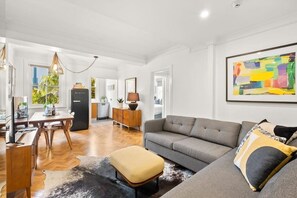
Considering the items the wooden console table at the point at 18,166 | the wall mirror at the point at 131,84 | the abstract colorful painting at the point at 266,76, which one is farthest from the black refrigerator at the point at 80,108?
the abstract colorful painting at the point at 266,76

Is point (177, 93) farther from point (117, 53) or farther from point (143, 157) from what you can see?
point (143, 157)

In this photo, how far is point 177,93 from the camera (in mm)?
3766

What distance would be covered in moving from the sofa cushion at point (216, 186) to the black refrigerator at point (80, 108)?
463cm

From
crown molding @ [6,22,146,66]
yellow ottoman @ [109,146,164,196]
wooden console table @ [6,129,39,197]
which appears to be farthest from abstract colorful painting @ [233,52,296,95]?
wooden console table @ [6,129,39,197]

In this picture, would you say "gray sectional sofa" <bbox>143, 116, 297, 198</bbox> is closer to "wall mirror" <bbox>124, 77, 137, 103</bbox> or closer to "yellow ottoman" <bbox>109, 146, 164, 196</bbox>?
"yellow ottoman" <bbox>109, 146, 164, 196</bbox>

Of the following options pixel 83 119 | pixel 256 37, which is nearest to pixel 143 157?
pixel 256 37

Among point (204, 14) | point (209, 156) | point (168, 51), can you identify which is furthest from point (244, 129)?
point (168, 51)

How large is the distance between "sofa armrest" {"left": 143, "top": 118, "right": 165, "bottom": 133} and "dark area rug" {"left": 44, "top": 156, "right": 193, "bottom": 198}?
2.82ft

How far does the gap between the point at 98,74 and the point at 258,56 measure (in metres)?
5.42

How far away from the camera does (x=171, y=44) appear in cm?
365

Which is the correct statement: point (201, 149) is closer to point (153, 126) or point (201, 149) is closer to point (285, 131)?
point (285, 131)

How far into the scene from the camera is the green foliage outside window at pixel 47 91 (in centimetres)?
489

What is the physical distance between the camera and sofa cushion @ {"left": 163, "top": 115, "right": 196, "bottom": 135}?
2.88 meters

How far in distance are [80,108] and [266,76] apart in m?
5.15
